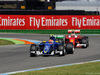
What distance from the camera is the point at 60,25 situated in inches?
1423

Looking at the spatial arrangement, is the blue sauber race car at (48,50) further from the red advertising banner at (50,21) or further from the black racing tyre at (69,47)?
the red advertising banner at (50,21)

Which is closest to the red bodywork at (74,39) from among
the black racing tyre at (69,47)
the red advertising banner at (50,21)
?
the black racing tyre at (69,47)

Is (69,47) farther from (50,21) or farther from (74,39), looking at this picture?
(50,21)

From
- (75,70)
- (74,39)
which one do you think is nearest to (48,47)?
(75,70)

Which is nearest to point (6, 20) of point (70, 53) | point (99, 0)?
point (70, 53)

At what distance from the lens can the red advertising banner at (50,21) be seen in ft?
118

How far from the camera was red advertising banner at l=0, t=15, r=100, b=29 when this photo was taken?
36.0m

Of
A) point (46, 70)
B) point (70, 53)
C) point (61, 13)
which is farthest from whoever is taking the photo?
point (61, 13)

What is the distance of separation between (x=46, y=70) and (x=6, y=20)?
82.9 ft

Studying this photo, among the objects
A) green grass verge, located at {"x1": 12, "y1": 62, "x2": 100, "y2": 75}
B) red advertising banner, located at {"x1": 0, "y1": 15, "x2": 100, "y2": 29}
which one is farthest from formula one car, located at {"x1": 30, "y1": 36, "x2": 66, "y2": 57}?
red advertising banner, located at {"x1": 0, "y1": 15, "x2": 100, "y2": 29}

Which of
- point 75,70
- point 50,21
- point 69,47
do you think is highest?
point 50,21

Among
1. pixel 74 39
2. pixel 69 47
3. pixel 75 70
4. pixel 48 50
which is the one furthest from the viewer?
pixel 74 39

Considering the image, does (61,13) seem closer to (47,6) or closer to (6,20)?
(6,20)

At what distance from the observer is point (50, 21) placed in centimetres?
3609
